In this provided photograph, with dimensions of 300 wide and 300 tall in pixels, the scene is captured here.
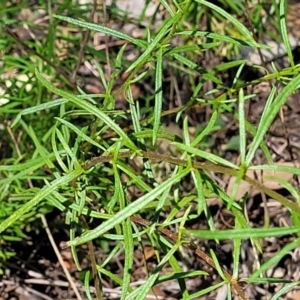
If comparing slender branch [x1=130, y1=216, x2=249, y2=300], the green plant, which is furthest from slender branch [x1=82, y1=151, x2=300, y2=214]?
slender branch [x1=130, y1=216, x2=249, y2=300]

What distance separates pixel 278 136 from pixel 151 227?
1.59m

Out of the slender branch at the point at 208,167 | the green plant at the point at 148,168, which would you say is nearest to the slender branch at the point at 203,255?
the green plant at the point at 148,168

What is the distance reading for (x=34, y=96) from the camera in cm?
253

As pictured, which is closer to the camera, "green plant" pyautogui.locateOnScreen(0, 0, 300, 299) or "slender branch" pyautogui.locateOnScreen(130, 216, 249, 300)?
"green plant" pyautogui.locateOnScreen(0, 0, 300, 299)

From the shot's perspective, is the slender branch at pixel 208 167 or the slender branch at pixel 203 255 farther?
the slender branch at pixel 203 255

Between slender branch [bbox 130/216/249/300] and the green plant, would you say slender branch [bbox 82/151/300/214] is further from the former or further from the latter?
slender branch [bbox 130/216/249/300]

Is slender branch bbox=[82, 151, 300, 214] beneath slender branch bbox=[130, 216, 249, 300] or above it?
above

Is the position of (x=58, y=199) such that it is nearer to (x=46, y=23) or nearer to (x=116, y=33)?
(x=116, y=33)

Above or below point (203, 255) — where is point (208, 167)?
above

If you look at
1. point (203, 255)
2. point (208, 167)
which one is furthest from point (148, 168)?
point (208, 167)

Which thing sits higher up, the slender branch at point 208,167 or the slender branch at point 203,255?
the slender branch at point 208,167

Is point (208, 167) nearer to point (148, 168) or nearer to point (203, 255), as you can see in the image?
point (203, 255)

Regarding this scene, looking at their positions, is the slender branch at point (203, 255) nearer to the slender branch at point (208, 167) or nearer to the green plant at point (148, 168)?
the green plant at point (148, 168)

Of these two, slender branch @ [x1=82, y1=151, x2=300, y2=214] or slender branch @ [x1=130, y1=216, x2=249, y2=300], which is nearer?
slender branch @ [x1=82, y1=151, x2=300, y2=214]
